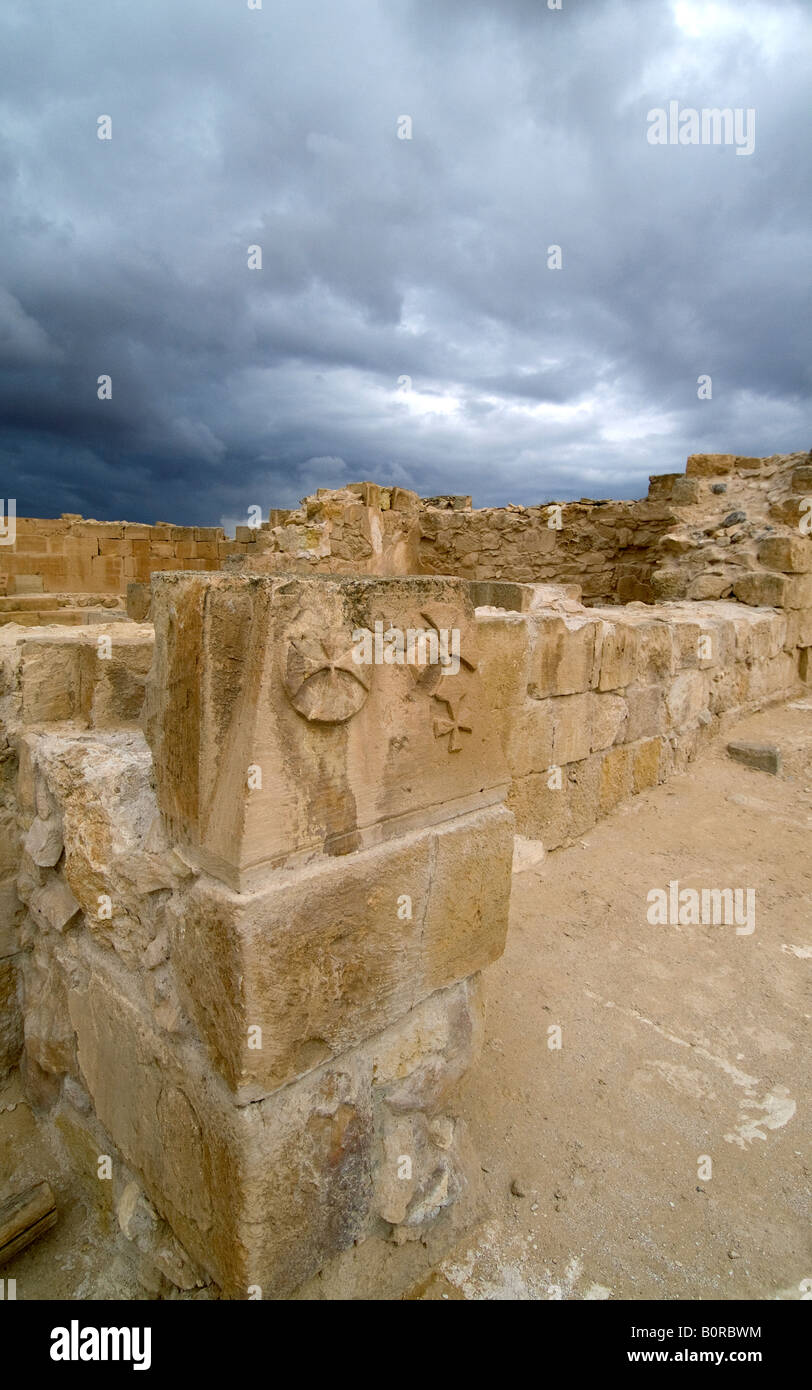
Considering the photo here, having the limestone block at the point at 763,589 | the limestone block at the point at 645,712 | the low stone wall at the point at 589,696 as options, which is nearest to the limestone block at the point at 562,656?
the low stone wall at the point at 589,696

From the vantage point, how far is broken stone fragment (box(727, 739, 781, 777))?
4.56 metres

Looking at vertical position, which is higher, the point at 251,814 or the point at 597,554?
the point at 597,554

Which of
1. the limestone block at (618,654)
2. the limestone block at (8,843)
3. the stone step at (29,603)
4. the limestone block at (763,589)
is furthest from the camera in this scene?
the stone step at (29,603)

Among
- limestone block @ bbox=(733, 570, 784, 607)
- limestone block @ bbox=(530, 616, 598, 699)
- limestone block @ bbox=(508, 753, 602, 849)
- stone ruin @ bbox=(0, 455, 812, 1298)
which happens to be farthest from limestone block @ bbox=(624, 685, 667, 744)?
limestone block @ bbox=(733, 570, 784, 607)

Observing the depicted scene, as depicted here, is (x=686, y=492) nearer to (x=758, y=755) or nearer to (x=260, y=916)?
(x=758, y=755)

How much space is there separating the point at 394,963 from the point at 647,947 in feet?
4.80

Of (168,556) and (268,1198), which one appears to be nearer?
(268,1198)

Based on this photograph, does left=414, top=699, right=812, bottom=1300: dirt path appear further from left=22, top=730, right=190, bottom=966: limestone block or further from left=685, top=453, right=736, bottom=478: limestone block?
left=685, top=453, right=736, bottom=478: limestone block

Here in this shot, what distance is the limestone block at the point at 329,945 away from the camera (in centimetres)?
126

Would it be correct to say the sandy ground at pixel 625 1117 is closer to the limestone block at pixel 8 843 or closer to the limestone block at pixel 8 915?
the limestone block at pixel 8 915

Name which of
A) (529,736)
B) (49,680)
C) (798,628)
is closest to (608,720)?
(529,736)

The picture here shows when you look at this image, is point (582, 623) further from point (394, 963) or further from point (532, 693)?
point (394, 963)

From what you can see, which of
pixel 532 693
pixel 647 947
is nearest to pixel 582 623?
pixel 532 693

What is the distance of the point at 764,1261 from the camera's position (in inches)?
57.5
